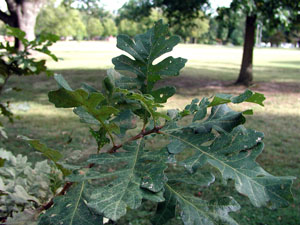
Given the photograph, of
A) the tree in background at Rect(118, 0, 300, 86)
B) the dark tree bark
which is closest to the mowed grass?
the tree in background at Rect(118, 0, 300, 86)

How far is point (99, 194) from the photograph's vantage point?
70cm

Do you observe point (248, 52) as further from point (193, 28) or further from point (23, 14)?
point (23, 14)

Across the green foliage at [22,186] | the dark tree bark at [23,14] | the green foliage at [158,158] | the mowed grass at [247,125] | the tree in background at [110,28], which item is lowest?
the mowed grass at [247,125]

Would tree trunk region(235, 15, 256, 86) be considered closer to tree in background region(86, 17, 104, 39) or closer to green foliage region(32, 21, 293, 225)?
green foliage region(32, 21, 293, 225)

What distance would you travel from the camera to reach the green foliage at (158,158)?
0.69m

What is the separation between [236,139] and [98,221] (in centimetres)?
40

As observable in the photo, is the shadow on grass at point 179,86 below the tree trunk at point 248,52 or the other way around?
below

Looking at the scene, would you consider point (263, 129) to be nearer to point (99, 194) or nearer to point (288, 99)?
point (288, 99)

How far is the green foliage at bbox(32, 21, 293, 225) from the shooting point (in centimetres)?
69

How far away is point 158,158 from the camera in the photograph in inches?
32.6

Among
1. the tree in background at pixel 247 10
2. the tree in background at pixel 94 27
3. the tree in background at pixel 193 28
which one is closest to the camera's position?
the tree in background at pixel 247 10

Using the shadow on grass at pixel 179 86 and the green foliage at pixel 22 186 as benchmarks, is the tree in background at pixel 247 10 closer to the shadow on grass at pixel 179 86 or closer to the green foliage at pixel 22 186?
the shadow on grass at pixel 179 86

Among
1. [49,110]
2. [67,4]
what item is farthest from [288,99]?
[67,4]

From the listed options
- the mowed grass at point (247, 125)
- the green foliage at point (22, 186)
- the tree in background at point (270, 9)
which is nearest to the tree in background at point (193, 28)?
the mowed grass at point (247, 125)
